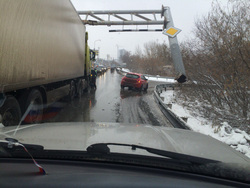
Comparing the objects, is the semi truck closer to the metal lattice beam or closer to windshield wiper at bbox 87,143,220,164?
windshield wiper at bbox 87,143,220,164

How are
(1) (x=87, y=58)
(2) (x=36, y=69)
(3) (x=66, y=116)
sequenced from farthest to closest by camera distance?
(1) (x=87, y=58) < (3) (x=66, y=116) < (2) (x=36, y=69)

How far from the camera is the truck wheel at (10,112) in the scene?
12.7ft

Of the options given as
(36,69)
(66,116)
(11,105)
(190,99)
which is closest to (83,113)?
(66,116)

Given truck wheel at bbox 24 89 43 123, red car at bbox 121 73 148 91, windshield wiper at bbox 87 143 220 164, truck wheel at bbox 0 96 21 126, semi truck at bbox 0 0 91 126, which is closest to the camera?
windshield wiper at bbox 87 143 220 164

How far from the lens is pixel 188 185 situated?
4.71 ft

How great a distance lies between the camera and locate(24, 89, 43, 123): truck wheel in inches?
193

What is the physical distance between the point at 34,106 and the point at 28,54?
1.45 meters

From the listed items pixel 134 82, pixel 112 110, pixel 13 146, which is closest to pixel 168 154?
pixel 13 146

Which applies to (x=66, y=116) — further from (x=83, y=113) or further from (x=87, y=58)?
(x=87, y=58)

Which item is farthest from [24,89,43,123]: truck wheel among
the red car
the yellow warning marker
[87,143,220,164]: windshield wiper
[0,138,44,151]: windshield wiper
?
the red car

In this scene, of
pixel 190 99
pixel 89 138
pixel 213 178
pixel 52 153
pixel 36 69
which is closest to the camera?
pixel 213 178

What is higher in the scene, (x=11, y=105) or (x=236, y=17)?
(x=236, y=17)

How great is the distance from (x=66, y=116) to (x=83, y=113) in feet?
2.69

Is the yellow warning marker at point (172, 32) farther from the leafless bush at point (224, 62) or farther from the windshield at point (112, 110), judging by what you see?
the leafless bush at point (224, 62)
